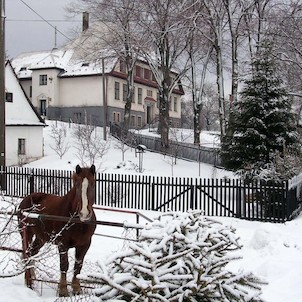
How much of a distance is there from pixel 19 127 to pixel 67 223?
30018 mm

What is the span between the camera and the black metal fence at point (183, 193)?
14.1m

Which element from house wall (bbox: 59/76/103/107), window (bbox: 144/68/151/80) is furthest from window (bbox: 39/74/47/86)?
window (bbox: 144/68/151/80)

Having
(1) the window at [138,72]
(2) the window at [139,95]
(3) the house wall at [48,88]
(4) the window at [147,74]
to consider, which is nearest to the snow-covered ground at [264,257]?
(3) the house wall at [48,88]

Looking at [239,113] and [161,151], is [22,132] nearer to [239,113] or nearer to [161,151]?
[161,151]

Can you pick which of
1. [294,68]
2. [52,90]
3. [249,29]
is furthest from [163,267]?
[52,90]

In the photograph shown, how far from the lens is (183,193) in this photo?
15.4m

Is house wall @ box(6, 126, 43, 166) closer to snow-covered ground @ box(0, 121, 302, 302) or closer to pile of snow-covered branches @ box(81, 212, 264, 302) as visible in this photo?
snow-covered ground @ box(0, 121, 302, 302)

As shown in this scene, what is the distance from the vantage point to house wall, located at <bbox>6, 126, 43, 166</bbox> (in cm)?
3350

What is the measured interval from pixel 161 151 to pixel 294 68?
39.5 feet

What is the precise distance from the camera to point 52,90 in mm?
51188

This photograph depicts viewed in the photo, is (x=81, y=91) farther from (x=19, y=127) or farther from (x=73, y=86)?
(x=19, y=127)

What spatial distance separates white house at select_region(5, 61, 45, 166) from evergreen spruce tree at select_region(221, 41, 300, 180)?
62.4ft

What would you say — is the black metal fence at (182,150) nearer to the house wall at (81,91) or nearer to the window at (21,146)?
the window at (21,146)

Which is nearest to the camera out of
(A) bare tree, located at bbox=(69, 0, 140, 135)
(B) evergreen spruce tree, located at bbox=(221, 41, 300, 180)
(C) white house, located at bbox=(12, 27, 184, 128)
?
(B) evergreen spruce tree, located at bbox=(221, 41, 300, 180)
